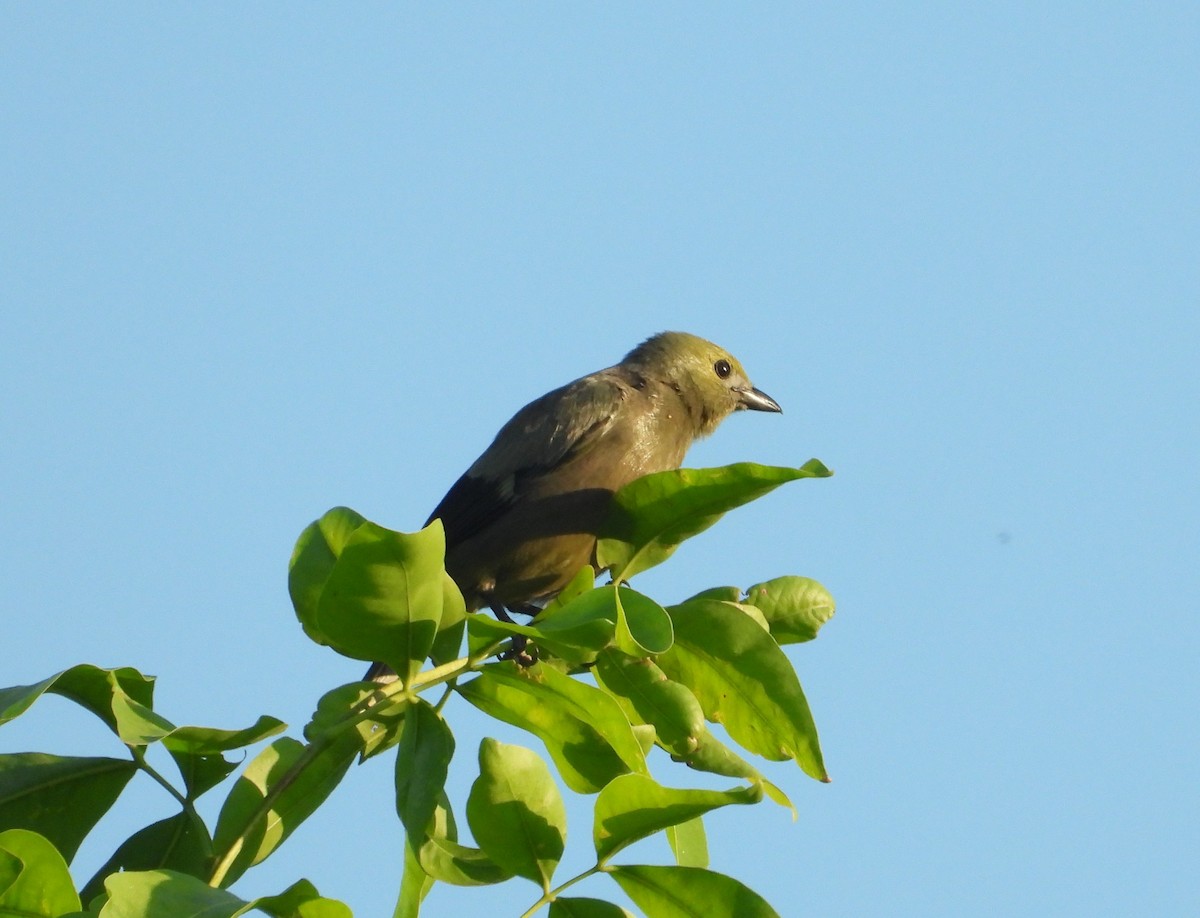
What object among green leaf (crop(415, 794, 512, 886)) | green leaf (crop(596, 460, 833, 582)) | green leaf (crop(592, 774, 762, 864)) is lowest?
green leaf (crop(415, 794, 512, 886))

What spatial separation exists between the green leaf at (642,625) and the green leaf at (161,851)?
95 cm

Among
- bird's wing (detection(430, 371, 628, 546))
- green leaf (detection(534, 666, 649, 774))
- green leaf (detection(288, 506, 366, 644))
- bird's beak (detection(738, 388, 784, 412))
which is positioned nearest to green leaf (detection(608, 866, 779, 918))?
green leaf (detection(534, 666, 649, 774))

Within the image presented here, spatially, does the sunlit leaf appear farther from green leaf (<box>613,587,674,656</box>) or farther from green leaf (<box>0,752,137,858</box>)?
green leaf (<box>0,752,137,858</box>)

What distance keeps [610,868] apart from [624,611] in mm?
487

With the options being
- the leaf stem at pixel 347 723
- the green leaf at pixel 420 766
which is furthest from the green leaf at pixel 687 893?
the leaf stem at pixel 347 723

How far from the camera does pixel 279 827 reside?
117 inches

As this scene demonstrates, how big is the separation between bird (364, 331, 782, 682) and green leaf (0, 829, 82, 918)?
3138mm

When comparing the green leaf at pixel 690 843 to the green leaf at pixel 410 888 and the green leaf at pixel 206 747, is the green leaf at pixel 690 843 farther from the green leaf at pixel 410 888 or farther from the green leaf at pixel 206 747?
the green leaf at pixel 206 747

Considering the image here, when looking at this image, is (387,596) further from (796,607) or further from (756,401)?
(756,401)

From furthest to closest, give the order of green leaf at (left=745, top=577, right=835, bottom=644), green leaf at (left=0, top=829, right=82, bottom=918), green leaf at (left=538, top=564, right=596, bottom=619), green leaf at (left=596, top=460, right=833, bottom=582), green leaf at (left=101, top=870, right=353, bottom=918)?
green leaf at (left=745, top=577, right=835, bottom=644)
green leaf at (left=538, top=564, right=596, bottom=619)
green leaf at (left=596, top=460, right=833, bottom=582)
green leaf at (left=0, top=829, right=82, bottom=918)
green leaf at (left=101, top=870, right=353, bottom=918)

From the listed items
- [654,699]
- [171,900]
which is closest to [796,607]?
[654,699]

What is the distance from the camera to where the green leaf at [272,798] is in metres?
2.86

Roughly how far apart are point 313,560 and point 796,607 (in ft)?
3.73

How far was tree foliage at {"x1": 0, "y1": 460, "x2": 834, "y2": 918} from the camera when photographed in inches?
108
